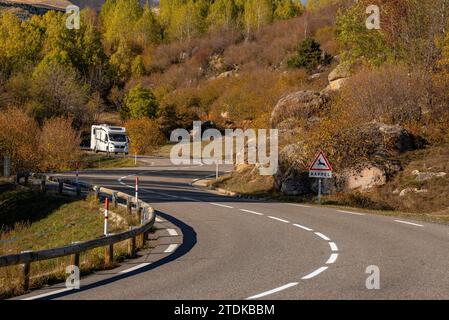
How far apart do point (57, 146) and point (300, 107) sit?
72.6 ft

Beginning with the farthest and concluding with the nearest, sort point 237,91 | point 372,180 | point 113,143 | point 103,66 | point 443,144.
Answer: point 103,66 → point 237,91 → point 113,143 → point 443,144 → point 372,180

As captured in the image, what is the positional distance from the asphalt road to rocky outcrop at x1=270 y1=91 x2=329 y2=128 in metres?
20.3

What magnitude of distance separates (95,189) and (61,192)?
16.4 ft

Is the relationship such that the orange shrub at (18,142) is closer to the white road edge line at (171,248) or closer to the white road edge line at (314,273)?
the white road edge line at (171,248)

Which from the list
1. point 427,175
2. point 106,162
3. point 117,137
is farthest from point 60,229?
point 117,137

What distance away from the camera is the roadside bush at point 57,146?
50000 mm

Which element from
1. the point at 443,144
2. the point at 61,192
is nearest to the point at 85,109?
the point at 61,192

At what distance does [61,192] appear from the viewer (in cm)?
3053

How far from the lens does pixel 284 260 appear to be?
11.7 m

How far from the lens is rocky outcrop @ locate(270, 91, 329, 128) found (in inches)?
1633

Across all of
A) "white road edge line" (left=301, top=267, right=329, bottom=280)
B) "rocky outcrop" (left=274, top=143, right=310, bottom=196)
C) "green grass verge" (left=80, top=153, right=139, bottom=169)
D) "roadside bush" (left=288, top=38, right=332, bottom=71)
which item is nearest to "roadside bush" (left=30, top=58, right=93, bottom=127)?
"green grass verge" (left=80, top=153, right=139, bottom=169)

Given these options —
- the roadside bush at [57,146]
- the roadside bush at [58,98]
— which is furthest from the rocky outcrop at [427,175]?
the roadside bush at [58,98]

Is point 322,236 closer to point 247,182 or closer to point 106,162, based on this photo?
point 247,182
